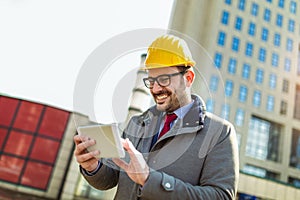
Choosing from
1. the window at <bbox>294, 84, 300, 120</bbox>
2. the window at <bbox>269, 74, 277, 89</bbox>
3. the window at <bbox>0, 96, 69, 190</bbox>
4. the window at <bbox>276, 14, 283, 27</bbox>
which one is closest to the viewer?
the window at <bbox>0, 96, 69, 190</bbox>

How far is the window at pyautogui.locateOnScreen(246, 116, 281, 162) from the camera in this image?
22.3 metres

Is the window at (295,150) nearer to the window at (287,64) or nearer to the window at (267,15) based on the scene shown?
the window at (287,64)

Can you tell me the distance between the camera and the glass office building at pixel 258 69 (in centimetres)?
2077

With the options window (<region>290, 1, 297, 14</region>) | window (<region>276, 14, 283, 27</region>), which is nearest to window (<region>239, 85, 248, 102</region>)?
window (<region>276, 14, 283, 27</region>)

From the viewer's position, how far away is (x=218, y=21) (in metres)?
21.4

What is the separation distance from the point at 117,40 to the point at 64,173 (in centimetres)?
1172

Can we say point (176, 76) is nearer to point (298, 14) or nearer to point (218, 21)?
point (218, 21)

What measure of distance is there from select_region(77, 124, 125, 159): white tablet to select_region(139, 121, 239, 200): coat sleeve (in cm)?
14

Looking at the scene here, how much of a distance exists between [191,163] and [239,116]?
828 inches

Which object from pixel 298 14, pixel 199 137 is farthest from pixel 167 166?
pixel 298 14

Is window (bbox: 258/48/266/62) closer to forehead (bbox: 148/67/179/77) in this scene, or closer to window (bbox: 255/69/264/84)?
window (bbox: 255/69/264/84)

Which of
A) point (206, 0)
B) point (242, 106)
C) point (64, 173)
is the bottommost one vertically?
point (64, 173)

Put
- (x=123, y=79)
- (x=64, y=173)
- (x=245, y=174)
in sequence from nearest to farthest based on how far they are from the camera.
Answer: (x=123, y=79)
(x=245, y=174)
(x=64, y=173)

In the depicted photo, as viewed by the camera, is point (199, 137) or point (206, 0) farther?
point (206, 0)
